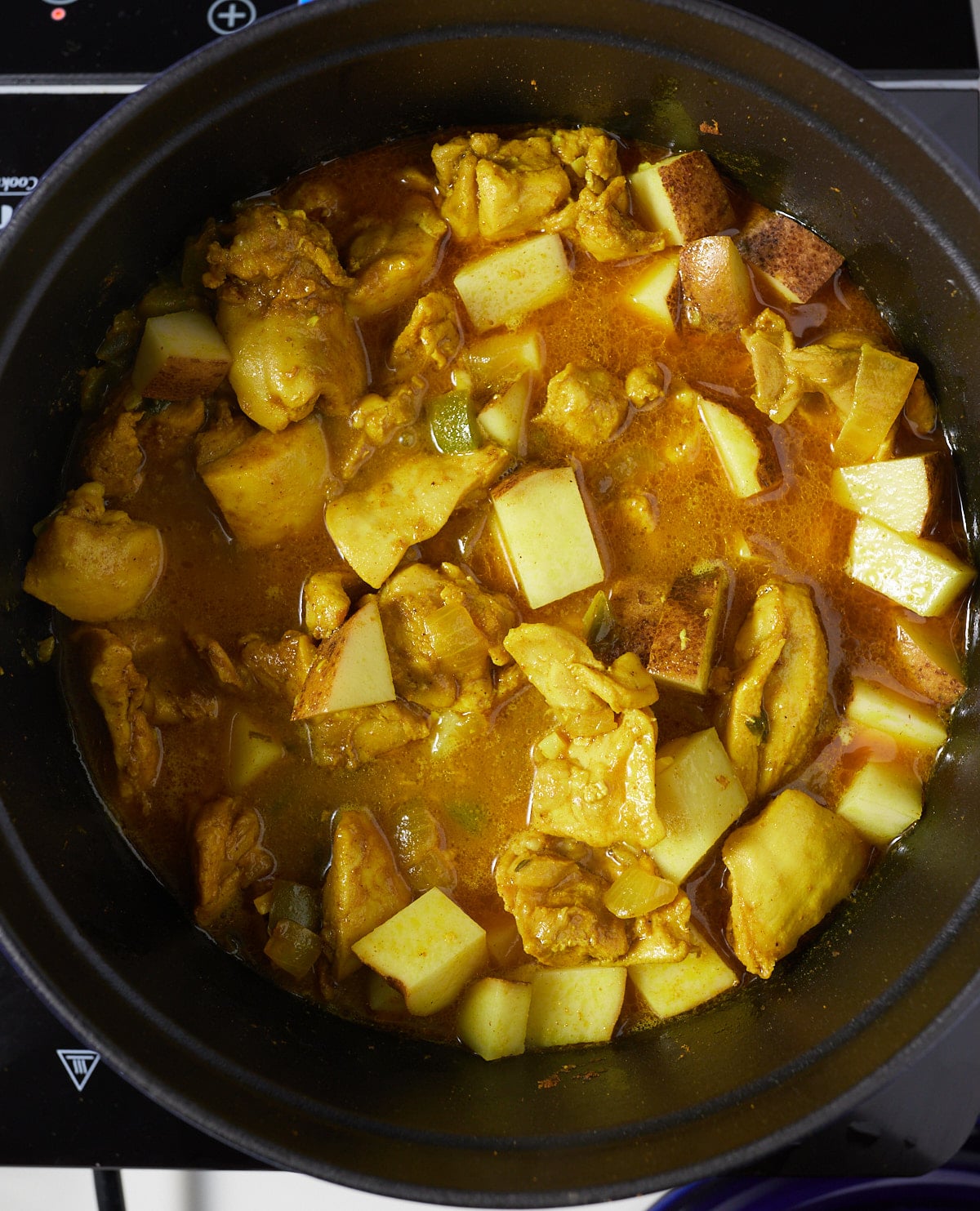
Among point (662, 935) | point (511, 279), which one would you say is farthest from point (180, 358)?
point (662, 935)

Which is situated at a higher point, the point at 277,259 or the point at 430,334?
the point at 277,259

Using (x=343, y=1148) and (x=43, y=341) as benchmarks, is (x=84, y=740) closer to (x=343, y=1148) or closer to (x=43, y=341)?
(x=43, y=341)

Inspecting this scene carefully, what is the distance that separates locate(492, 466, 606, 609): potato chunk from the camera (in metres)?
2.40

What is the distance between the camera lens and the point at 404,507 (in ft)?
7.87

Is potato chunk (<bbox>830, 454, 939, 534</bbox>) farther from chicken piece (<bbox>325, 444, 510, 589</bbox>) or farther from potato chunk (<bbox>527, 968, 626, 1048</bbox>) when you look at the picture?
potato chunk (<bbox>527, 968, 626, 1048</bbox>)

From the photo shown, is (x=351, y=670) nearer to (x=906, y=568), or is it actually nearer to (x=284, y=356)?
(x=284, y=356)

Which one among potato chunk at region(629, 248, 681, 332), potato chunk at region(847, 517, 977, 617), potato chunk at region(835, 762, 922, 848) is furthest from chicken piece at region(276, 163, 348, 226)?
potato chunk at region(835, 762, 922, 848)

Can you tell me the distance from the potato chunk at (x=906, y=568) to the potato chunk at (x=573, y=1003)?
110cm

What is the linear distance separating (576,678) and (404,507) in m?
0.55

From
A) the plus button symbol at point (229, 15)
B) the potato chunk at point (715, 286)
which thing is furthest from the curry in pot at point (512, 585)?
the plus button symbol at point (229, 15)

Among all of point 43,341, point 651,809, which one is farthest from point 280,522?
point 651,809

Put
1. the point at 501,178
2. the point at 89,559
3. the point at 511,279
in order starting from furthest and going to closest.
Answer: the point at 511,279 → the point at 501,178 → the point at 89,559

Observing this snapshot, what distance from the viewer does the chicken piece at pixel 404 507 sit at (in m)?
2.38

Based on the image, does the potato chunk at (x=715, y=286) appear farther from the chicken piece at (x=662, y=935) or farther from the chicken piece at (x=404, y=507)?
the chicken piece at (x=662, y=935)
